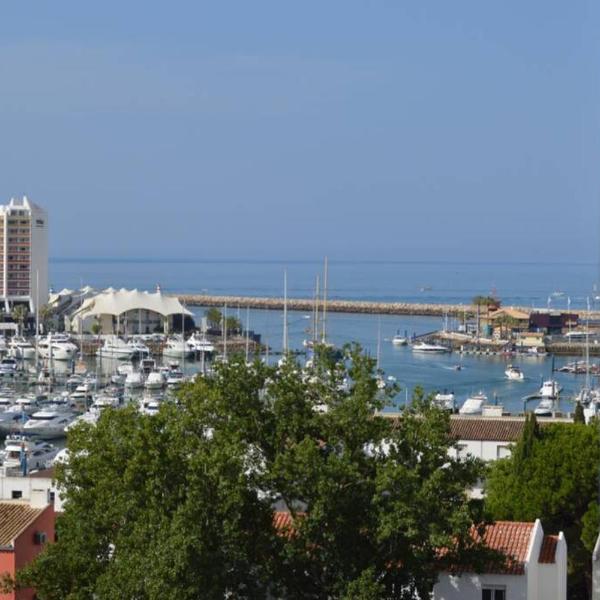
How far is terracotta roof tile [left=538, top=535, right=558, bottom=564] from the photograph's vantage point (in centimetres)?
908

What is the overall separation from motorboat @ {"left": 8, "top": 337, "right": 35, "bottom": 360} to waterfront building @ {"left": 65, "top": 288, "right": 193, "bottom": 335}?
4832 millimetres

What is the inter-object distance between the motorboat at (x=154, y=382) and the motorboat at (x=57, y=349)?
853 cm

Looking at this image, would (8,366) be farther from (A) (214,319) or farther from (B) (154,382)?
(A) (214,319)

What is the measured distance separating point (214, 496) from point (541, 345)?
4214 cm

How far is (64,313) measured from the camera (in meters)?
56.3

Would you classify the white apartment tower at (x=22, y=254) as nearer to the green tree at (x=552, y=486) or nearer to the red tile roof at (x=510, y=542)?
the green tree at (x=552, y=486)

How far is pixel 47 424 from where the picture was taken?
2698 cm

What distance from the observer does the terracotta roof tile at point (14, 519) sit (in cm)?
955

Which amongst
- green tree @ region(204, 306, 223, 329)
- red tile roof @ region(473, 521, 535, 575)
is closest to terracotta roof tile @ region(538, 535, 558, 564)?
red tile roof @ region(473, 521, 535, 575)

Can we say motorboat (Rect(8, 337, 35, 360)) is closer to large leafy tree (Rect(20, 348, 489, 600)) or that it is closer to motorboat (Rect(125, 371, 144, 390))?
motorboat (Rect(125, 371, 144, 390))

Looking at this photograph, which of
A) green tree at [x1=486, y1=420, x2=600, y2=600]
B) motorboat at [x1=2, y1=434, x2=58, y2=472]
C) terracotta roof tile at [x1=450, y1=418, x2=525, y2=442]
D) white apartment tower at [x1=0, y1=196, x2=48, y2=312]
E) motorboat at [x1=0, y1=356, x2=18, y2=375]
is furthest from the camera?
white apartment tower at [x1=0, y1=196, x2=48, y2=312]

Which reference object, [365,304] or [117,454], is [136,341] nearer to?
[365,304]

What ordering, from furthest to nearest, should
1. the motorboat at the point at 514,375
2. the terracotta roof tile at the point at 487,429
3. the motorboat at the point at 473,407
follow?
the motorboat at the point at 514,375 → the motorboat at the point at 473,407 → the terracotta roof tile at the point at 487,429

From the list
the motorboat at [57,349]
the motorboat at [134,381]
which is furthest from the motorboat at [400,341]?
the motorboat at [134,381]
